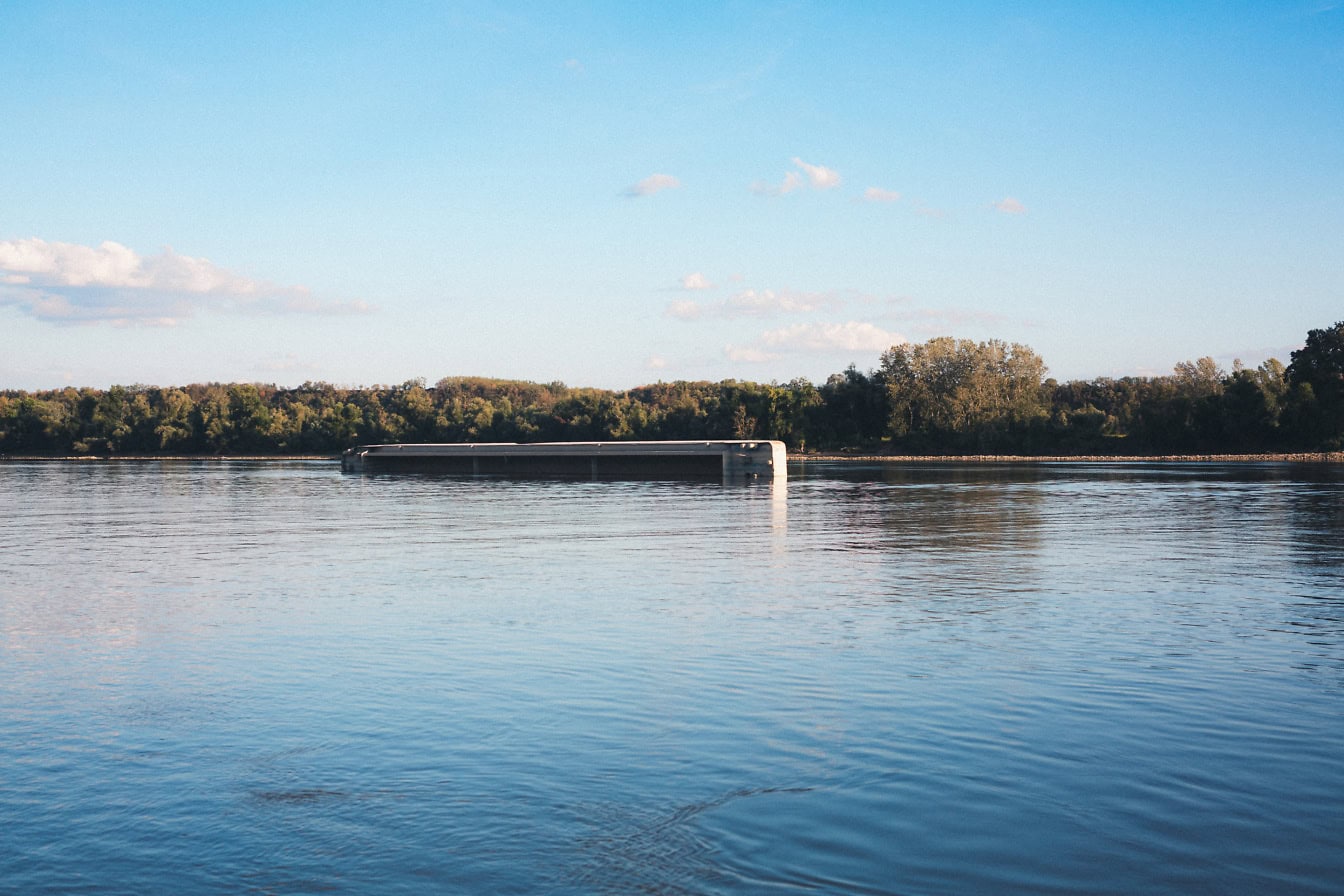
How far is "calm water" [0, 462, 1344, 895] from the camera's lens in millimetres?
8367

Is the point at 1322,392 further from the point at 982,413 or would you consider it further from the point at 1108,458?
the point at 982,413

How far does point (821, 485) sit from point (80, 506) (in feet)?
147

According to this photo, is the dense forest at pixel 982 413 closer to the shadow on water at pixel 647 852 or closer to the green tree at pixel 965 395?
the green tree at pixel 965 395

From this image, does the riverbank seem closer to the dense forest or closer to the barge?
the dense forest

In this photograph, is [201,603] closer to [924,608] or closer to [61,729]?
[61,729]

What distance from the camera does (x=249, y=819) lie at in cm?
920

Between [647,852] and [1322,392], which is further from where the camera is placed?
[1322,392]

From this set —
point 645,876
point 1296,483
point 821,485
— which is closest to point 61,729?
point 645,876

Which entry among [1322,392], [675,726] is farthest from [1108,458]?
[675,726]

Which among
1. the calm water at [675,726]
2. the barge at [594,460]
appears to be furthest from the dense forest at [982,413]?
the calm water at [675,726]

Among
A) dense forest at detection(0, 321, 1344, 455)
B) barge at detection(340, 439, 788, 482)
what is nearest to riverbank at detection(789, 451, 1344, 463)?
dense forest at detection(0, 321, 1344, 455)

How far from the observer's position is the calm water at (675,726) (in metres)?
8.37

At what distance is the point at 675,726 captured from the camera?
12086 millimetres

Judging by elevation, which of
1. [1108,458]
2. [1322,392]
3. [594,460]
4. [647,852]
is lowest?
[647,852]
